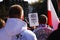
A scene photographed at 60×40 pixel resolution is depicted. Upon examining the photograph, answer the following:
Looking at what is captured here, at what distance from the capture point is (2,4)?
788 inches

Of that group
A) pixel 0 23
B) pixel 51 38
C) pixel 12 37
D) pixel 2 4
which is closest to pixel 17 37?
pixel 12 37

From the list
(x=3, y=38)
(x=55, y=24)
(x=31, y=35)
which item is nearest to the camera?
(x=31, y=35)

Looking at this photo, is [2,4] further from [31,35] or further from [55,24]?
[31,35]

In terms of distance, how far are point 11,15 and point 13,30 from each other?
0.78 feet

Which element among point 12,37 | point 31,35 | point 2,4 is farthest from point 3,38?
point 2,4

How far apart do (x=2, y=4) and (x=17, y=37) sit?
15915 mm

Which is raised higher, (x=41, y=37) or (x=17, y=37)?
(x=17, y=37)

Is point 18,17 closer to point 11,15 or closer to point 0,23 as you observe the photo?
point 11,15

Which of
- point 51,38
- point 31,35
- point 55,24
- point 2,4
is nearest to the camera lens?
point 51,38

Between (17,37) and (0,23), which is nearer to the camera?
(17,37)

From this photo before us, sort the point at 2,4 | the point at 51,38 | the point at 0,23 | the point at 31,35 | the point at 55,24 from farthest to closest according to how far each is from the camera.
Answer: the point at 2,4 → the point at 55,24 → the point at 0,23 → the point at 31,35 → the point at 51,38

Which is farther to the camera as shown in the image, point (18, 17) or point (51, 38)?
point (18, 17)

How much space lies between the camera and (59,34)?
2830 millimetres

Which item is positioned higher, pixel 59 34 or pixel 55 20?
pixel 59 34
